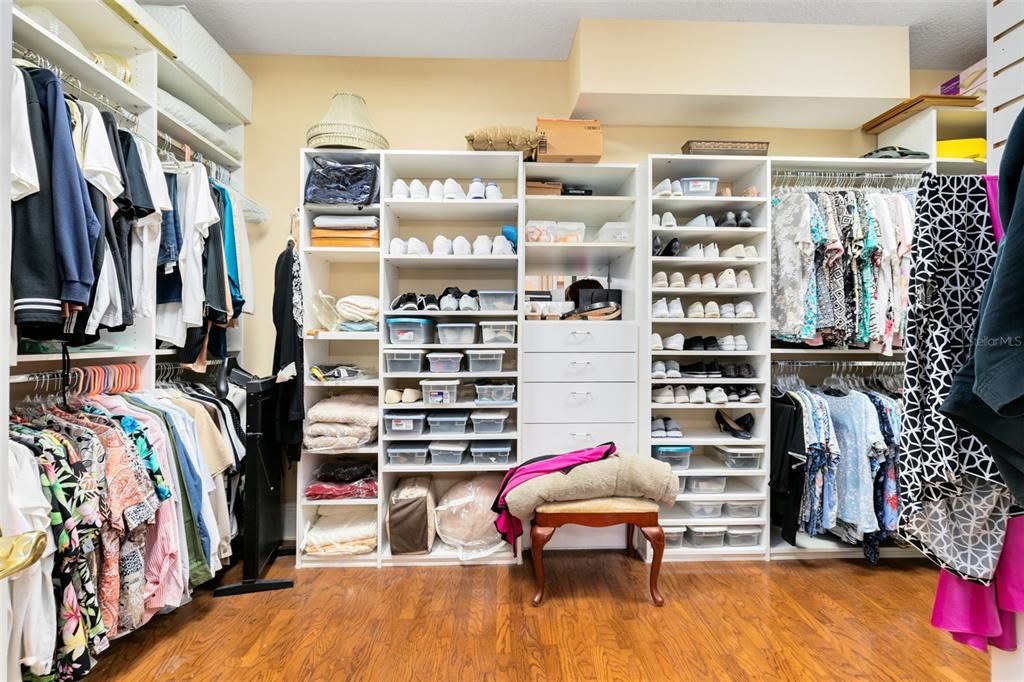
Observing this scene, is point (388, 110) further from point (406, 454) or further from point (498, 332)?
point (406, 454)

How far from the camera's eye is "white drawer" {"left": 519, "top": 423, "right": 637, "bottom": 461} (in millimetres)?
2475

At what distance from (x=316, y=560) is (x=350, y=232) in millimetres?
1746

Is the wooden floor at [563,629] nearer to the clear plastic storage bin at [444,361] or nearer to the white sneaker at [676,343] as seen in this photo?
the clear plastic storage bin at [444,361]

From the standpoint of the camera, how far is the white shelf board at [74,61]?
1.49 meters

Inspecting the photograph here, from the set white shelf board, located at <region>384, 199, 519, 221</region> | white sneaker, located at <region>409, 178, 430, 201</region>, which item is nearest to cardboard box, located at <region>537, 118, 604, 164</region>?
white shelf board, located at <region>384, 199, 519, 221</region>

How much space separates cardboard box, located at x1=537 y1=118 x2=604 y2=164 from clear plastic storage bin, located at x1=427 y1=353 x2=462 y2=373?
1.19m

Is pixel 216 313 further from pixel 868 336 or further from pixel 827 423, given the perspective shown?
pixel 868 336

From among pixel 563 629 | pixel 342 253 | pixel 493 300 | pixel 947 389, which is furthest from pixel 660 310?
pixel 342 253

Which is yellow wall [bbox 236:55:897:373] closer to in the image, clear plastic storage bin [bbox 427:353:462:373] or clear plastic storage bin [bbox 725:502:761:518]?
clear plastic storage bin [bbox 427:353:462:373]

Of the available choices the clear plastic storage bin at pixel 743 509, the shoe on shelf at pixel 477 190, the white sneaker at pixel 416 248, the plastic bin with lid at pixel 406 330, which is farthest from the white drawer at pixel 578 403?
the shoe on shelf at pixel 477 190

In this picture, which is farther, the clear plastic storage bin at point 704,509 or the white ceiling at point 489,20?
the clear plastic storage bin at point 704,509

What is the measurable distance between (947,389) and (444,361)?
76.2 inches

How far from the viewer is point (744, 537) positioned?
252 cm

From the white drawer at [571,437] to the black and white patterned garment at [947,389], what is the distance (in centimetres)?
143
